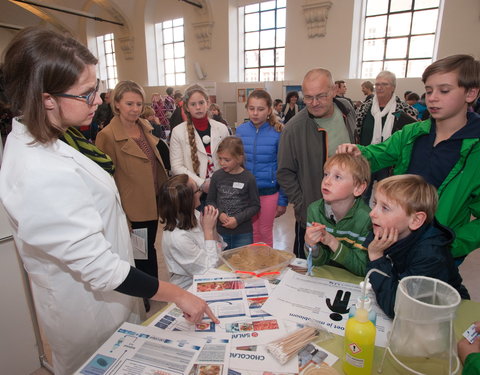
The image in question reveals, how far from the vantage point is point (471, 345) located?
0.88 meters

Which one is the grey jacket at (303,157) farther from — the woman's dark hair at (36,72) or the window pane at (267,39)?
the window pane at (267,39)

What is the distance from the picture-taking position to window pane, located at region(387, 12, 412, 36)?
892cm

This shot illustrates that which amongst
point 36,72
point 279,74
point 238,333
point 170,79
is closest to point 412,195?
point 238,333

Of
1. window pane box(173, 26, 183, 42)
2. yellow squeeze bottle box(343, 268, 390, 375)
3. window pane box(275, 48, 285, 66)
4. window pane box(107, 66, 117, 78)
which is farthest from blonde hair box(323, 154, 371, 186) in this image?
window pane box(107, 66, 117, 78)

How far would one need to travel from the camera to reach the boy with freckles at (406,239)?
3.74 ft

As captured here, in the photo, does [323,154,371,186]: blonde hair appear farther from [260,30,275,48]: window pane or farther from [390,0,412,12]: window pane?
[260,30,275,48]: window pane

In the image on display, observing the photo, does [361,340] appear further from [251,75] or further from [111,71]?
[111,71]

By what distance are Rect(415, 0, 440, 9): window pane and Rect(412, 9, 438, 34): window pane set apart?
0.13 meters

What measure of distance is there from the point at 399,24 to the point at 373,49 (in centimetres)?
93

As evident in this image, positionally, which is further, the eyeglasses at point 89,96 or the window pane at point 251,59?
the window pane at point 251,59

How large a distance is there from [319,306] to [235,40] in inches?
476

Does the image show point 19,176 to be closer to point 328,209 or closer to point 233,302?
point 233,302

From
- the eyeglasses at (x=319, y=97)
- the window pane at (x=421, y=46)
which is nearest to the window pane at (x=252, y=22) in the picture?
the window pane at (x=421, y=46)

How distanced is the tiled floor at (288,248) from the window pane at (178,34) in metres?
11.6
